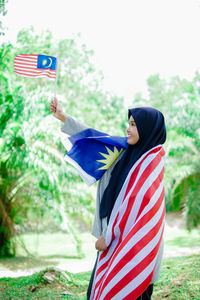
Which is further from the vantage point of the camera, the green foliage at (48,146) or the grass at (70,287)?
the green foliage at (48,146)

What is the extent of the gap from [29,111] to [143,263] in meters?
5.25

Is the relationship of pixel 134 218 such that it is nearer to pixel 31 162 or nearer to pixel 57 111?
pixel 57 111

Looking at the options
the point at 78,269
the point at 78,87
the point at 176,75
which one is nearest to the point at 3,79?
the point at 78,269

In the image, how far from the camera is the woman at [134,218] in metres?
2.37

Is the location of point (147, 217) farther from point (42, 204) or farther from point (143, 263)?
point (42, 204)

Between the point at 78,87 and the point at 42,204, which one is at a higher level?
the point at 78,87

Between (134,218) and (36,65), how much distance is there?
80.2 inches

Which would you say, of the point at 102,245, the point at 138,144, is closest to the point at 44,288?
the point at 102,245

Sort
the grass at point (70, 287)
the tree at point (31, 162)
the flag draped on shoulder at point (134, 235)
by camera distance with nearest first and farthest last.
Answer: the flag draped on shoulder at point (134, 235) → the grass at point (70, 287) → the tree at point (31, 162)

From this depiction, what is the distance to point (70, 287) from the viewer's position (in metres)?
4.33

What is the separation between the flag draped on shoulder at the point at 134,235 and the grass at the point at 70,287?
1.61 m

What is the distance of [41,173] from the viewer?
8.05 meters

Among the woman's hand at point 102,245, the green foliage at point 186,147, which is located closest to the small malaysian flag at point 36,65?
the woman's hand at point 102,245

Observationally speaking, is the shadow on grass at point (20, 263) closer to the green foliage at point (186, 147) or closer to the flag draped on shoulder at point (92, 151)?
the green foliage at point (186, 147)
